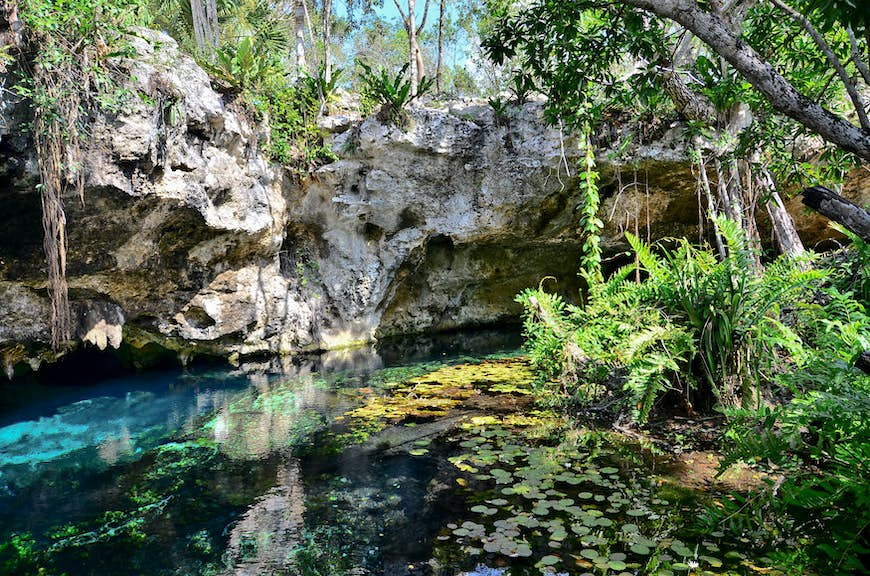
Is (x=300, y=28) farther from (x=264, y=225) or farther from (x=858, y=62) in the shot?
(x=858, y=62)

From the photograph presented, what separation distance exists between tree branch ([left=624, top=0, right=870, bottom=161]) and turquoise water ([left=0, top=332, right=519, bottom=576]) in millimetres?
2499

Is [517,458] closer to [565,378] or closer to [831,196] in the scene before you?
[565,378]

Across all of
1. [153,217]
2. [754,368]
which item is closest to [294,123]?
[153,217]

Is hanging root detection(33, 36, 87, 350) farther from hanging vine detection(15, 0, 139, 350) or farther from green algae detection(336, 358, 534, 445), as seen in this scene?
green algae detection(336, 358, 534, 445)

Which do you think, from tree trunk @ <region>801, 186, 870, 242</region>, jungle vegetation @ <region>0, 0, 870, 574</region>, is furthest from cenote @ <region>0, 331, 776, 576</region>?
tree trunk @ <region>801, 186, 870, 242</region>

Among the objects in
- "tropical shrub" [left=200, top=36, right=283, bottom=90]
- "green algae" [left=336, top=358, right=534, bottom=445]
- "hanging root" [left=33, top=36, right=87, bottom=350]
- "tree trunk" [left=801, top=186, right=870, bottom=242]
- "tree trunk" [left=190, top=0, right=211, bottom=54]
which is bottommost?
"green algae" [left=336, top=358, right=534, bottom=445]

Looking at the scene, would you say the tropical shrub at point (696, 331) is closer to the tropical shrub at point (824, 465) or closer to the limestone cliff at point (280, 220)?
the tropical shrub at point (824, 465)

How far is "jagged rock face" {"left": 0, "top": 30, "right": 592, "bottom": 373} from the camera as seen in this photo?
6.50 m

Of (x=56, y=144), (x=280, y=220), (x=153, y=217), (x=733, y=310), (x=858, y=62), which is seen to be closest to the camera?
(x=858, y=62)


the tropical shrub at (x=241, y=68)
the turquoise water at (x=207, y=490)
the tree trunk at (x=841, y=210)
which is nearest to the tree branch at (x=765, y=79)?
the tree trunk at (x=841, y=210)

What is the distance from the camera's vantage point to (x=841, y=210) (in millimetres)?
1728

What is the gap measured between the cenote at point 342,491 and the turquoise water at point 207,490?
0.05 ft

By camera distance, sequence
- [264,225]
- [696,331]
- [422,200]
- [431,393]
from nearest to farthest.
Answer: [696,331] < [431,393] < [264,225] < [422,200]

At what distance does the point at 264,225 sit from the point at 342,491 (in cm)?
558
